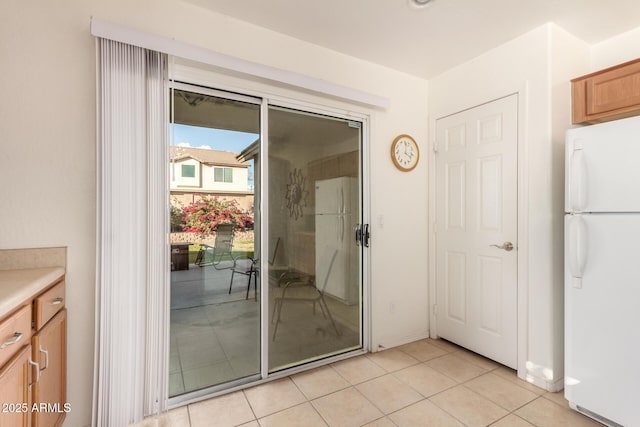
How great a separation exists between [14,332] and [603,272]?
2.89m

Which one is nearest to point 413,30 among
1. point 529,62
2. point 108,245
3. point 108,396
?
point 529,62

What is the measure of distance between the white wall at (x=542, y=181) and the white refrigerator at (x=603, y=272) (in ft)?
0.69

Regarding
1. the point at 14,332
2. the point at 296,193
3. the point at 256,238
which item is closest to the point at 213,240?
the point at 256,238

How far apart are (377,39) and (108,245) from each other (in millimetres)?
2330

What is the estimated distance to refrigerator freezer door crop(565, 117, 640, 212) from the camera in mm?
1664

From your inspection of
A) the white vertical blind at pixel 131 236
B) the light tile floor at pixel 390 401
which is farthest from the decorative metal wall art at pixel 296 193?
the light tile floor at pixel 390 401

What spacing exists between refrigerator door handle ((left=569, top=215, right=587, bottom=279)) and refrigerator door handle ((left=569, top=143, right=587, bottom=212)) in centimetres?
8

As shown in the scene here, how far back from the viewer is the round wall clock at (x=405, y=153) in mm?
2844

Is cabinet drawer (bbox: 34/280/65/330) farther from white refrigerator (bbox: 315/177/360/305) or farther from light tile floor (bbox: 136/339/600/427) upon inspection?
white refrigerator (bbox: 315/177/360/305)

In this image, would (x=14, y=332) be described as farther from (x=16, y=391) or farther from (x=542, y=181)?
(x=542, y=181)

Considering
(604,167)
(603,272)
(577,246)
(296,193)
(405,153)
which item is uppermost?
(405,153)

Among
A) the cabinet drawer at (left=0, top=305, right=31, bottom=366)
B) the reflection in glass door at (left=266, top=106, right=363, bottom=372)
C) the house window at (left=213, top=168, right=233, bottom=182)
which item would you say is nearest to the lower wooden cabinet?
the cabinet drawer at (left=0, top=305, right=31, bottom=366)

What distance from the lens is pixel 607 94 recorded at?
1.97 meters

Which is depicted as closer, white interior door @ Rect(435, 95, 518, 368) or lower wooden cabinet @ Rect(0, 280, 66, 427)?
lower wooden cabinet @ Rect(0, 280, 66, 427)
